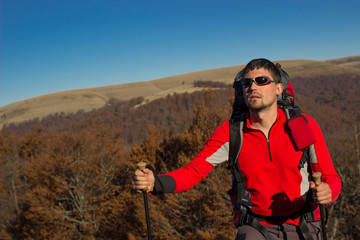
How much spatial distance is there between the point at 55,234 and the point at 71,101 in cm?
12877

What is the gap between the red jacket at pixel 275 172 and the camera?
2.70m

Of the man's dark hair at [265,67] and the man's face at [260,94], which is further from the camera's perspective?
the man's dark hair at [265,67]

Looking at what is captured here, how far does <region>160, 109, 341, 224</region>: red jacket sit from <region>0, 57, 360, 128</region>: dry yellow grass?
117 metres

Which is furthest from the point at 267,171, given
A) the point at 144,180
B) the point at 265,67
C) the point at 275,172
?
the point at 144,180

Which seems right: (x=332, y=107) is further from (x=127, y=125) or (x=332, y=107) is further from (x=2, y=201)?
(x=2, y=201)

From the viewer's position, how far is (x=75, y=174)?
30.2 metres

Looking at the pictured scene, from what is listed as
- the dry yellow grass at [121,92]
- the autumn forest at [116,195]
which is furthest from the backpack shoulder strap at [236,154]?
the dry yellow grass at [121,92]

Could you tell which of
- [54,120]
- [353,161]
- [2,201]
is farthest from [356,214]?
[54,120]

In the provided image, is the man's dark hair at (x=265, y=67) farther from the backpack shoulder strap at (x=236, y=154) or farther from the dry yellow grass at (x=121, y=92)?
the dry yellow grass at (x=121, y=92)

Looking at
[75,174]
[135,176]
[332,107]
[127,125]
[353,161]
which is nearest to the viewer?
[135,176]

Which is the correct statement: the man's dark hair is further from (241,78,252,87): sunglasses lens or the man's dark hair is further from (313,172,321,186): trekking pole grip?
(313,172,321,186): trekking pole grip

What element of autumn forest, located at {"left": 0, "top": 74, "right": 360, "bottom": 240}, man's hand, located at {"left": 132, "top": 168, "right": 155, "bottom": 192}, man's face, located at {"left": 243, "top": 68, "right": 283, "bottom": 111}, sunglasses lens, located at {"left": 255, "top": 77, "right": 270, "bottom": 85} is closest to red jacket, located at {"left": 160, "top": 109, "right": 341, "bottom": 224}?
man's hand, located at {"left": 132, "top": 168, "right": 155, "bottom": 192}

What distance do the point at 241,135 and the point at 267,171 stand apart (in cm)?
43

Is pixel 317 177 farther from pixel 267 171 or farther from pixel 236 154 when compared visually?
pixel 236 154
